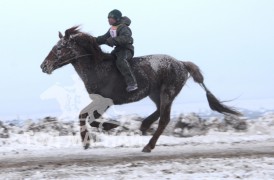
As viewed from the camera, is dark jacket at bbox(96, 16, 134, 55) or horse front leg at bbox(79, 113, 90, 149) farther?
dark jacket at bbox(96, 16, 134, 55)

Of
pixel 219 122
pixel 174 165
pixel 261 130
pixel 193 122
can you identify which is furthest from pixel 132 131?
pixel 174 165

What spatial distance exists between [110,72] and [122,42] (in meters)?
0.66

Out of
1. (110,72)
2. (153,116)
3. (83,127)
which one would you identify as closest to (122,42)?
(110,72)

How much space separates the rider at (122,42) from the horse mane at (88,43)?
23cm

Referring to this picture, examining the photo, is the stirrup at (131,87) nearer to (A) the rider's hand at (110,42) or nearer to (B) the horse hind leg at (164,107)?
(B) the horse hind leg at (164,107)

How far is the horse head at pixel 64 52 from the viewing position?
10.2 meters

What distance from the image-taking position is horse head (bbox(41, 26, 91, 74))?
10.2 metres

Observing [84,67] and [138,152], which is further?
[84,67]

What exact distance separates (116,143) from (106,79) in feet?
7.36

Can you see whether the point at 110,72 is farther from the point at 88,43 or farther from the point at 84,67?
the point at 88,43

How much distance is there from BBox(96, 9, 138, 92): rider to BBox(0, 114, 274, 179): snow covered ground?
149cm

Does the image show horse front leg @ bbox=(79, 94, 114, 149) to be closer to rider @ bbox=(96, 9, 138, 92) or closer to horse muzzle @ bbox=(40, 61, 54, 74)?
rider @ bbox=(96, 9, 138, 92)

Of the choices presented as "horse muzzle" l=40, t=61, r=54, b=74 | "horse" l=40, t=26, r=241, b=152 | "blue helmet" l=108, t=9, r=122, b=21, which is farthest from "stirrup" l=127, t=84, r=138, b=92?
"horse muzzle" l=40, t=61, r=54, b=74

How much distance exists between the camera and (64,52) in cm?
1023
